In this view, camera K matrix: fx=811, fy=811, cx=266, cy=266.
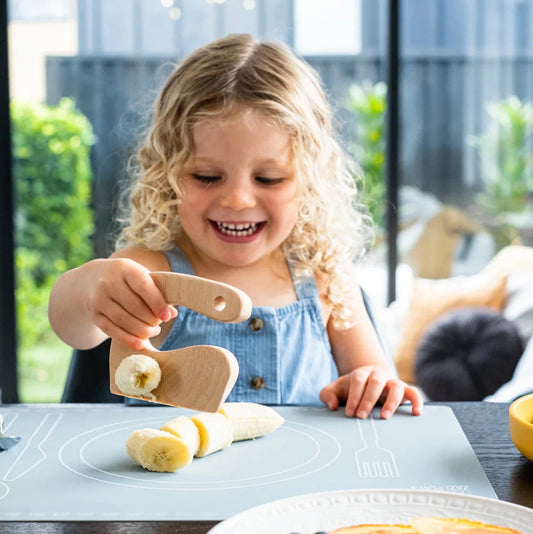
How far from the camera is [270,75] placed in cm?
150

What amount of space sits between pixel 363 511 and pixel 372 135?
2.67 m

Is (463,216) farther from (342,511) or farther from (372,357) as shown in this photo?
(342,511)

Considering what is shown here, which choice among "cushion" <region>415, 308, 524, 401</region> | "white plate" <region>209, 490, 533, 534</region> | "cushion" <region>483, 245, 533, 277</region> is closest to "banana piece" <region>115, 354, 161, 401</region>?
"white plate" <region>209, 490, 533, 534</region>

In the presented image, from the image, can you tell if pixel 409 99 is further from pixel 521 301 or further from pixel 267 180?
pixel 267 180

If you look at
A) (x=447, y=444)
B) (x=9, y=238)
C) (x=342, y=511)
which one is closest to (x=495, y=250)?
(x=9, y=238)

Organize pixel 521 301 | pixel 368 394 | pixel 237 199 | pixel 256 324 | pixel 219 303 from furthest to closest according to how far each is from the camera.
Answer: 1. pixel 521 301
2. pixel 256 324
3. pixel 237 199
4. pixel 368 394
5. pixel 219 303

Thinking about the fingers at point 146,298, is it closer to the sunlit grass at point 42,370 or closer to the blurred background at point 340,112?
the blurred background at point 340,112

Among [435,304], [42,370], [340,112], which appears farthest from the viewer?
[42,370]

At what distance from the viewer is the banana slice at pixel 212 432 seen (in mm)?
908

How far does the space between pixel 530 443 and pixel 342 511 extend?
269 mm

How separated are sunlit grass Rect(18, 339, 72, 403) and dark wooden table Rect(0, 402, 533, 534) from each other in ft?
8.06

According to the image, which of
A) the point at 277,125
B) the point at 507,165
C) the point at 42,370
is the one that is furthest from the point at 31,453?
the point at 507,165

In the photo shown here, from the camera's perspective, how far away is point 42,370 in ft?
10.9

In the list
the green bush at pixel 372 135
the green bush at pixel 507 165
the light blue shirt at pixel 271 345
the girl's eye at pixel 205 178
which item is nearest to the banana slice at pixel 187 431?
the light blue shirt at pixel 271 345
